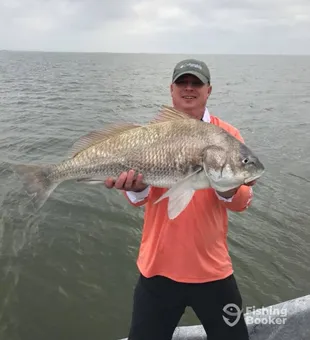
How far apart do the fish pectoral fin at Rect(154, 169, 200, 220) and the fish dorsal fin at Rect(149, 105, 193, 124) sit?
612mm

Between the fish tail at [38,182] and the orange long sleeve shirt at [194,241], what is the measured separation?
115 centimetres

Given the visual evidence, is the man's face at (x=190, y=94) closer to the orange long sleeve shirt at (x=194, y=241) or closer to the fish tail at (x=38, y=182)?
the orange long sleeve shirt at (x=194, y=241)

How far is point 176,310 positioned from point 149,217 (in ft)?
3.00

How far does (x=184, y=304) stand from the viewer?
11.3ft

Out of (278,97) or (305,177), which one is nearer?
(305,177)

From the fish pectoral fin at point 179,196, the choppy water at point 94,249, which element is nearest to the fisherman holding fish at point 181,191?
the fish pectoral fin at point 179,196

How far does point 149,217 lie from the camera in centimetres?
352

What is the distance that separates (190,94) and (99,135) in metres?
0.99

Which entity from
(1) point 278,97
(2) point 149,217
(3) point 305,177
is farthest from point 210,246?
(1) point 278,97

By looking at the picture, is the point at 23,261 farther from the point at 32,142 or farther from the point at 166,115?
the point at 32,142

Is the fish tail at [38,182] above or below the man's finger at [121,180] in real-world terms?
below

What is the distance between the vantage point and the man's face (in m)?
3.53

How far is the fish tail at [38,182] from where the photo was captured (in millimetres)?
3635

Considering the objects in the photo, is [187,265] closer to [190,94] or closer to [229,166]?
[229,166]
